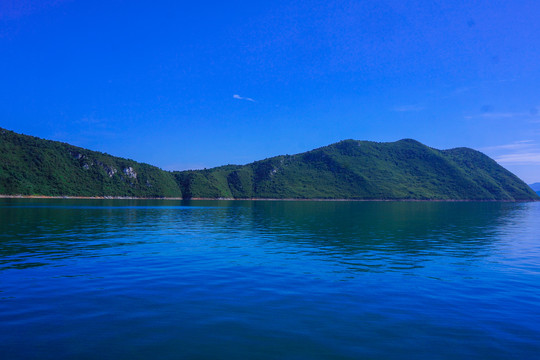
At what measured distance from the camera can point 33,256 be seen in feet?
103

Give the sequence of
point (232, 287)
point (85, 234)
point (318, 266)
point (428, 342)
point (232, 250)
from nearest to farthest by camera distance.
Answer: point (428, 342) < point (232, 287) < point (318, 266) < point (232, 250) < point (85, 234)

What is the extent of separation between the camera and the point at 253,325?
14812 mm

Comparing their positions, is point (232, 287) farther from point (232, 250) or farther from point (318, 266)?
point (232, 250)

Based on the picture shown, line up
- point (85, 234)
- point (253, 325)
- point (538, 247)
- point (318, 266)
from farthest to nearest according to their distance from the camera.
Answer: point (85, 234), point (538, 247), point (318, 266), point (253, 325)

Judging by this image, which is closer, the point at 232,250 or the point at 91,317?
the point at 91,317

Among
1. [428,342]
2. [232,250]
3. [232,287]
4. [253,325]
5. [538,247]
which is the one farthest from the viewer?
[538,247]

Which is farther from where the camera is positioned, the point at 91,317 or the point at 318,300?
the point at 318,300

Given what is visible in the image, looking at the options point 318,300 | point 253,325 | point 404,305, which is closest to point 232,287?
point 318,300

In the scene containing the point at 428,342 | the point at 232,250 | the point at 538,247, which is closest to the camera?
the point at 428,342

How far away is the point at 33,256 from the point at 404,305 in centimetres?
3124

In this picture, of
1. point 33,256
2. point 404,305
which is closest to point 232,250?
point 33,256

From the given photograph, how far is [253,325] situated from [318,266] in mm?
14854

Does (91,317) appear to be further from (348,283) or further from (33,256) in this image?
(33,256)

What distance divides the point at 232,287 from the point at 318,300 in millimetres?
5673
